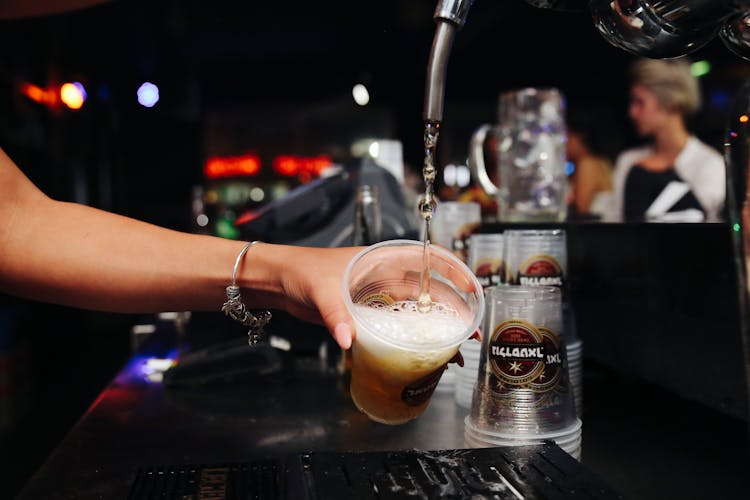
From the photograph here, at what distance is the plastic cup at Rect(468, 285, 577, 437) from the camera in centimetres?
86

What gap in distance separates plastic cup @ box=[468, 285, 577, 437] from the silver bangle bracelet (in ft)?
1.24

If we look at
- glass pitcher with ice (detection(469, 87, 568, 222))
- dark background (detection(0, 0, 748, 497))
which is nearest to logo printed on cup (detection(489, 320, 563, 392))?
glass pitcher with ice (detection(469, 87, 568, 222))

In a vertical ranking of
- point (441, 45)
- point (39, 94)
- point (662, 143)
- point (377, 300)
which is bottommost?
point (377, 300)

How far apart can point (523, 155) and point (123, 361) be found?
16.3ft

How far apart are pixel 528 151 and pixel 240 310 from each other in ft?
3.67

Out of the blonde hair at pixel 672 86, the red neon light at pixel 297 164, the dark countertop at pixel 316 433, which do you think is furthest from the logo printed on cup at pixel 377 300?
the red neon light at pixel 297 164

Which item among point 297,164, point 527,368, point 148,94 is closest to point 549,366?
point 527,368

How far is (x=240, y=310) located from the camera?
1.04 meters

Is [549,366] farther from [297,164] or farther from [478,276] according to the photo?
[297,164]

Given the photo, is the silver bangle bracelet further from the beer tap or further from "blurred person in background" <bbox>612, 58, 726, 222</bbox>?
"blurred person in background" <bbox>612, 58, 726, 222</bbox>

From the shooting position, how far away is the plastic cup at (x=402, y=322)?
746 millimetres

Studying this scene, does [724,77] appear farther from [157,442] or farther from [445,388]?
[157,442]

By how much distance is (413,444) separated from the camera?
0.99 metres

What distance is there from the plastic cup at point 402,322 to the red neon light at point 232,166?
34.7 feet
